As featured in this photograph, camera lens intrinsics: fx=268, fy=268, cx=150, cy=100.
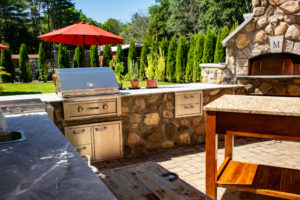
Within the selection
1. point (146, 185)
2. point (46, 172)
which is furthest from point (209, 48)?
point (46, 172)

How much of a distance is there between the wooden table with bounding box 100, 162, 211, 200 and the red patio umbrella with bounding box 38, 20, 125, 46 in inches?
134

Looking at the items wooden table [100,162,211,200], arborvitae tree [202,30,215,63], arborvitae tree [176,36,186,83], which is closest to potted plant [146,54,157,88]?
wooden table [100,162,211,200]

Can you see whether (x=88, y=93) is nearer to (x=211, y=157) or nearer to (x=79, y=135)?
(x=79, y=135)

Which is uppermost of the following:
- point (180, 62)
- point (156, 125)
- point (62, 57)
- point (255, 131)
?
point (62, 57)

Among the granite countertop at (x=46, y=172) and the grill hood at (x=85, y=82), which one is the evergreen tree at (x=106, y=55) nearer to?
the grill hood at (x=85, y=82)

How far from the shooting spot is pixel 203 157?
4465 millimetres

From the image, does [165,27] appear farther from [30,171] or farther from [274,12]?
[30,171]

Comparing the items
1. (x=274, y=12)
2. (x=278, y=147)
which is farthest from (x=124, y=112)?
(x=274, y=12)

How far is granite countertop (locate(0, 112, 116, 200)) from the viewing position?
40.7 inches

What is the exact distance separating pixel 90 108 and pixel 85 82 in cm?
40

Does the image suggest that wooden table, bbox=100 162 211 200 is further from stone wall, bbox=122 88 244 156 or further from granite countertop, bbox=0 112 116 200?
stone wall, bbox=122 88 244 156

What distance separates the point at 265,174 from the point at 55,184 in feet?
8.38

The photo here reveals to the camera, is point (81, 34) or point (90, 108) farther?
point (81, 34)

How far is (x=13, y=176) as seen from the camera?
1.22 meters
